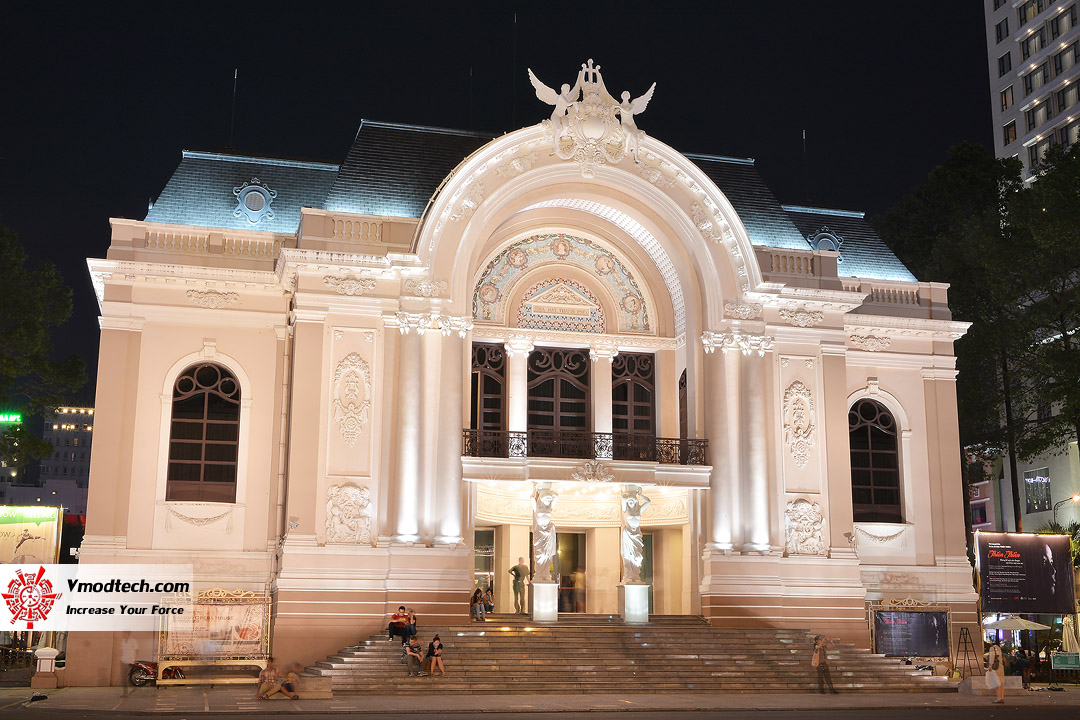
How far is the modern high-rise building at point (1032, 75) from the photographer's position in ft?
215

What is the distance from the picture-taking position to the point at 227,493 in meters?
27.2

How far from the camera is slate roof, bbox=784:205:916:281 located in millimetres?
32656

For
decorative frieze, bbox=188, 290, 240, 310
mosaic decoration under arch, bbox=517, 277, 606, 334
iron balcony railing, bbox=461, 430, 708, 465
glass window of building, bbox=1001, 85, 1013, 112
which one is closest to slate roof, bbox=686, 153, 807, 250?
mosaic decoration under arch, bbox=517, 277, 606, 334

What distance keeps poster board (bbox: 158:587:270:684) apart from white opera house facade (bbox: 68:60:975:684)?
0.58m

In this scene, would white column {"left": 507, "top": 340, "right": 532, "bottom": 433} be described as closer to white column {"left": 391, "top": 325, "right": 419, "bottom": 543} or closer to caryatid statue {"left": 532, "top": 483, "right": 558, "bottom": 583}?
caryatid statue {"left": 532, "top": 483, "right": 558, "bottom": 583}

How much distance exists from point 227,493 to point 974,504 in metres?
48.0

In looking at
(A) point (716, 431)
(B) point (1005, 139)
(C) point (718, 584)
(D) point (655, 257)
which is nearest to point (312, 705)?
(C) point (718, 584)

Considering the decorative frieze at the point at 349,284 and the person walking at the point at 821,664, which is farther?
the decorative frieze at the point at 349,284

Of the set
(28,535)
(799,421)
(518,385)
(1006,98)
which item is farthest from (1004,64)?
(28,535)

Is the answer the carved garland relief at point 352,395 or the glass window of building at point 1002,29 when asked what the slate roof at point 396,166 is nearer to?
the carved garland relief at point 352,395

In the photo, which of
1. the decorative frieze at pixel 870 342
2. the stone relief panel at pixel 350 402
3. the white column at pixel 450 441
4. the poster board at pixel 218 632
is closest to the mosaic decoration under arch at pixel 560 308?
the white column at pixel 450 441

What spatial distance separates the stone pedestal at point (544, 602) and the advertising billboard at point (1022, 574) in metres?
10.7

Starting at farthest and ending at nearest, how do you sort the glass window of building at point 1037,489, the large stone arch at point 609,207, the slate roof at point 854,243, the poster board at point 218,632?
the glass window of building at point 1037,489 < the slate roof at point 854,243 < the large stone arch at point 609,207 < the poster board at point 218,632

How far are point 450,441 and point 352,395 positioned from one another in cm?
256
